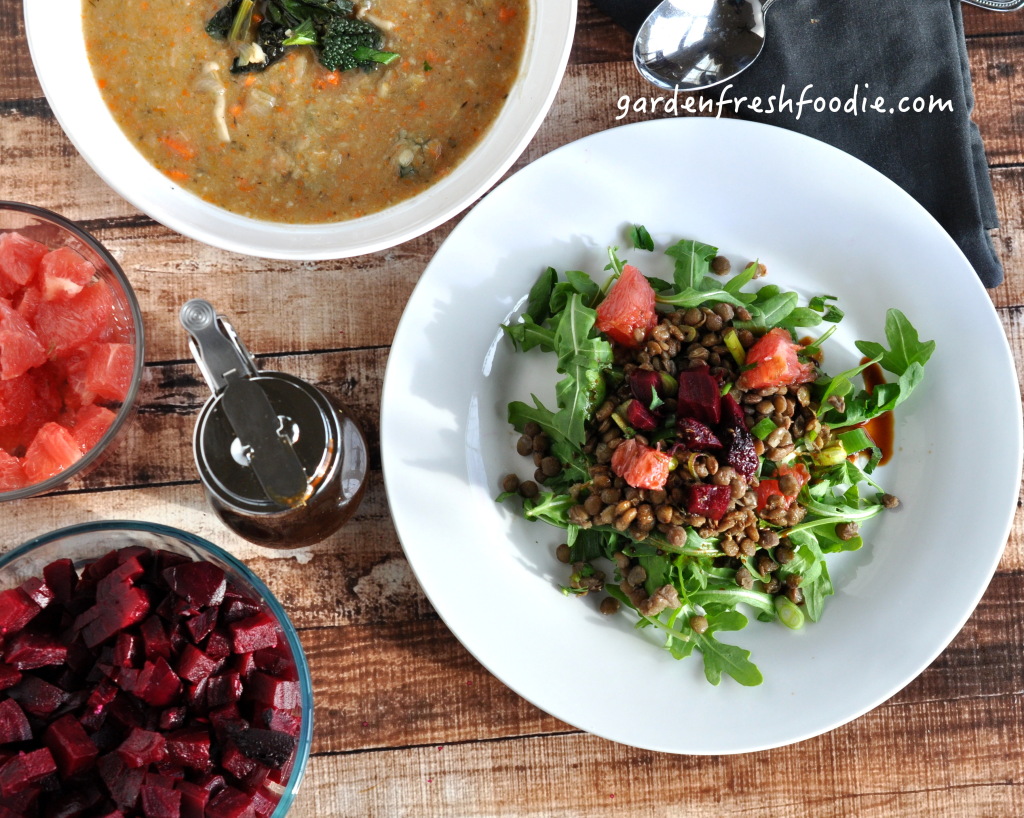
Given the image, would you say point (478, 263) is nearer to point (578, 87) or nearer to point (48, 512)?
point (578, 87)

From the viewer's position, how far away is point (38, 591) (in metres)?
2.30

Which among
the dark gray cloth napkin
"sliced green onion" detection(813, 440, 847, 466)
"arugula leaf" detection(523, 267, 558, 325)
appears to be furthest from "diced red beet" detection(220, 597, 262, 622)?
the dark gray cloth napkin

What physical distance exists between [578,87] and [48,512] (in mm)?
2095

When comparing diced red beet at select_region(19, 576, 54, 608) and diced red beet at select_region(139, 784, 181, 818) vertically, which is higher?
diced red beet at select_region(19, 576, 54, 608)

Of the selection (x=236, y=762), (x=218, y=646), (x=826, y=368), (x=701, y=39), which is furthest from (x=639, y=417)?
(x=236, y=762)

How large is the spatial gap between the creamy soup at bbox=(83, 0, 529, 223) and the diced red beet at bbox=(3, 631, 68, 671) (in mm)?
1242

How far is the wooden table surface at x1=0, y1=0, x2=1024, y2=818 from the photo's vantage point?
265 cm

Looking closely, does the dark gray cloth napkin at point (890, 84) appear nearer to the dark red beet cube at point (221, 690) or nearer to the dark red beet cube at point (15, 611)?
the dark red beet cube at point (221, 690)

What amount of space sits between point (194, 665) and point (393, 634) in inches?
24.5

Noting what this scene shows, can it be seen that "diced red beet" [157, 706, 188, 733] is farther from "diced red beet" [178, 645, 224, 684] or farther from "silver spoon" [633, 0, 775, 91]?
"silver spoon" [633, 0, 775, 91]

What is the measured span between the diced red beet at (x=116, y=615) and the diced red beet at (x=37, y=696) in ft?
0.46

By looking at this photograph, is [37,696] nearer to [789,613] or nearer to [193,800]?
[193,800]

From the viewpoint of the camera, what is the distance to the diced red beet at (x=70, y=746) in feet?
7.09

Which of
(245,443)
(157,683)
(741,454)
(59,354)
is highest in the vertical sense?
(741,454)
